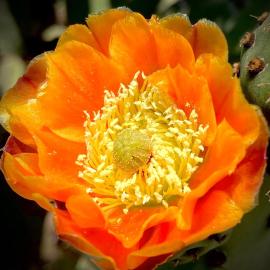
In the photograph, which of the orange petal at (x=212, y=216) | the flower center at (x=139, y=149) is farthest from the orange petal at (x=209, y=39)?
the orange petal at (x=212, y=216)

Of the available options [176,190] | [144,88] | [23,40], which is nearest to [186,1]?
[23,40]

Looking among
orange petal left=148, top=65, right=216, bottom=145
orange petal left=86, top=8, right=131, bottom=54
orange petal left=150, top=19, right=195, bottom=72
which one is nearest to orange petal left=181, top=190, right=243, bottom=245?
orange petal left=148, top=65, right=216, bottom=145

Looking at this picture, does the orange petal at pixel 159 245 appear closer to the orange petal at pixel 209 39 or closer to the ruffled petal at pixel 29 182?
the ruffled petal at pixel 29 182

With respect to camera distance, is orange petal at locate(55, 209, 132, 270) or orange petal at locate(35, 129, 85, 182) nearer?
orange petal at locate(55, 209, 132, 270)

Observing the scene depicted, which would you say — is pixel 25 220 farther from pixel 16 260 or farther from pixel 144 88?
pixel 144 88

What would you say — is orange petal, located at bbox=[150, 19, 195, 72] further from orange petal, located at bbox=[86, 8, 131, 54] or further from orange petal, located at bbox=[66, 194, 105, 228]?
orange petal, located at bbox=[66, 194, 105, 228]
